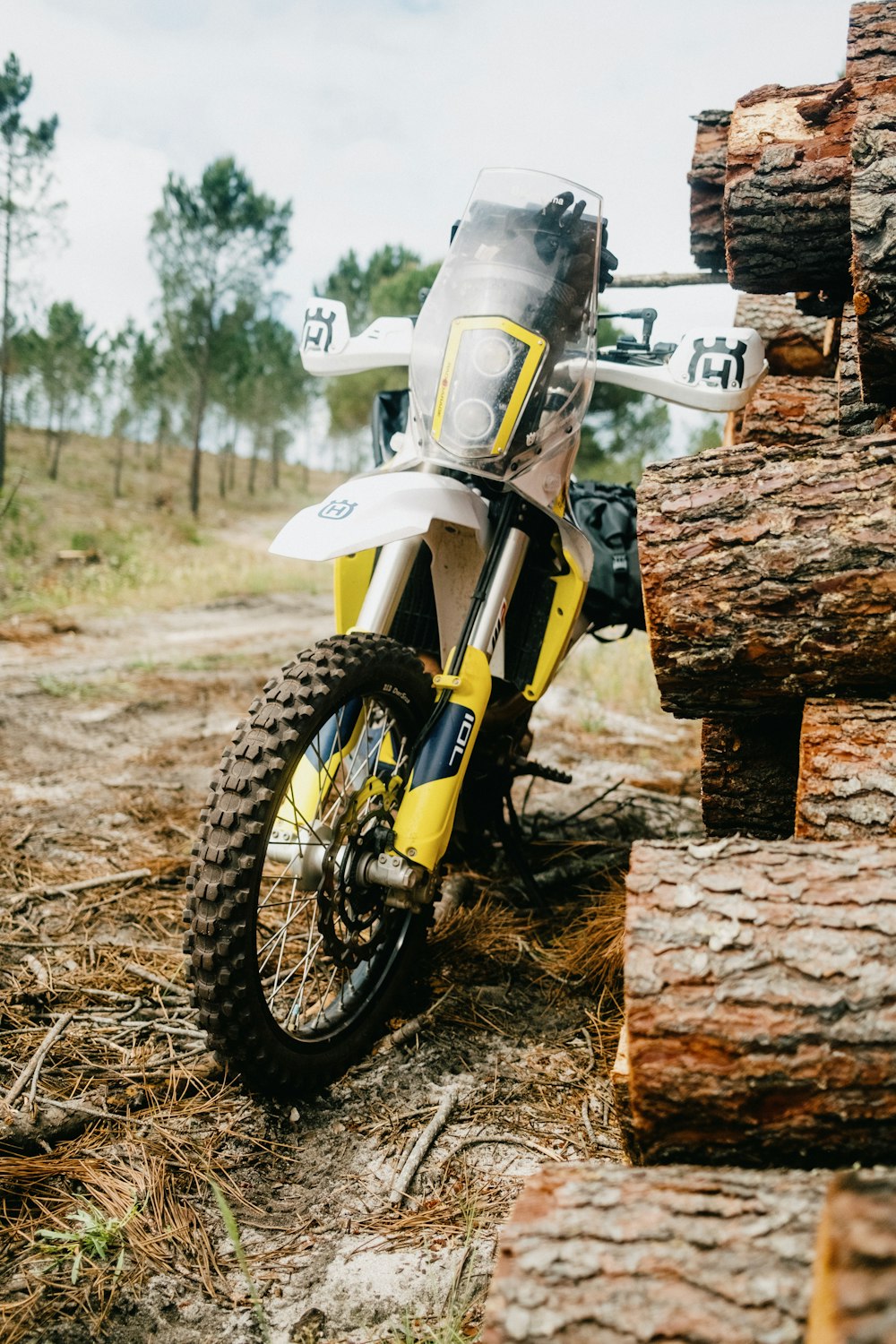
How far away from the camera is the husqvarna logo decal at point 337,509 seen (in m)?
2.02

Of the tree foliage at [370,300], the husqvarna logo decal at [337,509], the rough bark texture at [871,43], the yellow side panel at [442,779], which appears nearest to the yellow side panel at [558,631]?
the yellow side panel at [442,779]

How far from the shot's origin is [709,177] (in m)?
3.20

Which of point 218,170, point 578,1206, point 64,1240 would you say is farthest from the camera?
point 218,170

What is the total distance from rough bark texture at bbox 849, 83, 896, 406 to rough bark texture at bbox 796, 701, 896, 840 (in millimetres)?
797

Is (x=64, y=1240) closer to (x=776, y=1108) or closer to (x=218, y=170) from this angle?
(x=776, y=1108)

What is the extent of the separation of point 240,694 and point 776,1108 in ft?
15.1

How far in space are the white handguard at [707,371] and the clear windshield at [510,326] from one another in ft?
0.71

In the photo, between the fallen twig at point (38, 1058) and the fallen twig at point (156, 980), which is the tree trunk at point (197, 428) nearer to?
the fallen twig at point (156, 980)

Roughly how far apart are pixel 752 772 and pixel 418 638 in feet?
3.21

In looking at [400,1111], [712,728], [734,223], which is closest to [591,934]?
[712,728]

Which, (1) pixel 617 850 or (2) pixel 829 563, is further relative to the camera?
(1) pixel 617 850

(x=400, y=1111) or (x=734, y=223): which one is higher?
(x=734, y=223)

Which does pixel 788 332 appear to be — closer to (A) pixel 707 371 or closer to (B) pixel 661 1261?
(A) pixel 707 371

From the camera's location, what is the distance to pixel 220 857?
1662 millimetres
